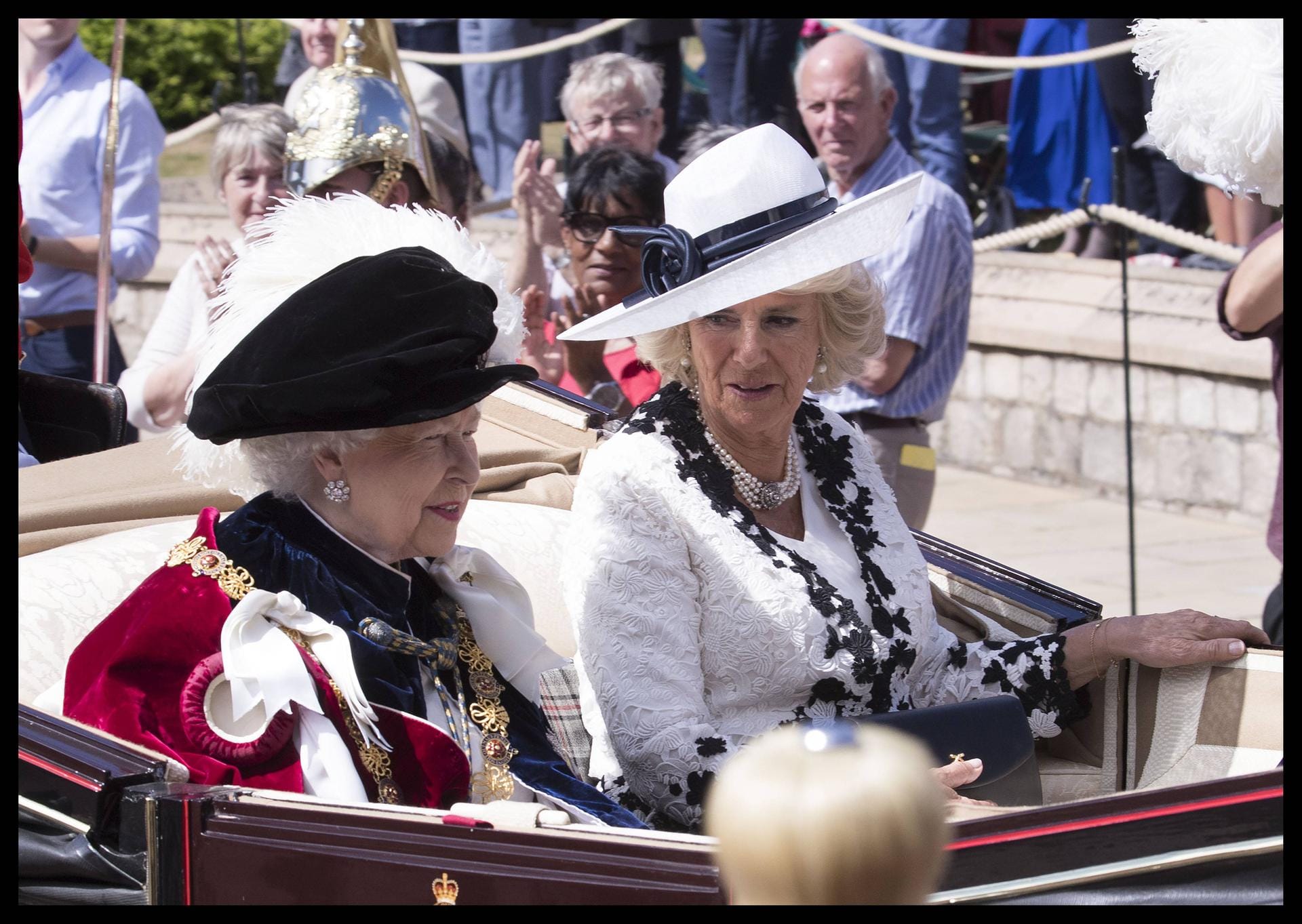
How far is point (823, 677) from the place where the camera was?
7.93ft

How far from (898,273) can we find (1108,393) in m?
2.57

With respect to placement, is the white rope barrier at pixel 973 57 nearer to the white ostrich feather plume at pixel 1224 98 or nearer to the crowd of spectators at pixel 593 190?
the crowd of spectators at pixel 593 190

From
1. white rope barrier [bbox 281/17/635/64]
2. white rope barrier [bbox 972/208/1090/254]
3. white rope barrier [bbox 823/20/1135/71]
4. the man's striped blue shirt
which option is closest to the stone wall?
white rope barrier [bbox 972/208/1090/254]

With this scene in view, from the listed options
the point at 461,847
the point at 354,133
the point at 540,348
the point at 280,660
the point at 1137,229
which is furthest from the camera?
the point at 1137,229

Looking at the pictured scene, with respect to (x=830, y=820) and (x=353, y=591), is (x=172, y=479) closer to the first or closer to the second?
(x=353, y=591)

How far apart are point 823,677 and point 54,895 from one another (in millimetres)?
1075

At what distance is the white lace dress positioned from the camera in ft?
7.66

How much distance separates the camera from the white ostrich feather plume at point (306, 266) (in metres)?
2.19

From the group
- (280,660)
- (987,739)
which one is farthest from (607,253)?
(280,660)

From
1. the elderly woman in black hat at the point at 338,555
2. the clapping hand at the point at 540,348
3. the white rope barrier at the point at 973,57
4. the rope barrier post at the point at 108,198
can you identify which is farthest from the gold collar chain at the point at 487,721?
the white rope barrier at the point at 973,57

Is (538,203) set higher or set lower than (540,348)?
higher

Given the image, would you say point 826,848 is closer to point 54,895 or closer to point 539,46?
point 54,895

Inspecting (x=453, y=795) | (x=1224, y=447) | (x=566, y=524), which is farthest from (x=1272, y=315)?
(x=1224, y=447)

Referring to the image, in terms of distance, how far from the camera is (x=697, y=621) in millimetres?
2387
